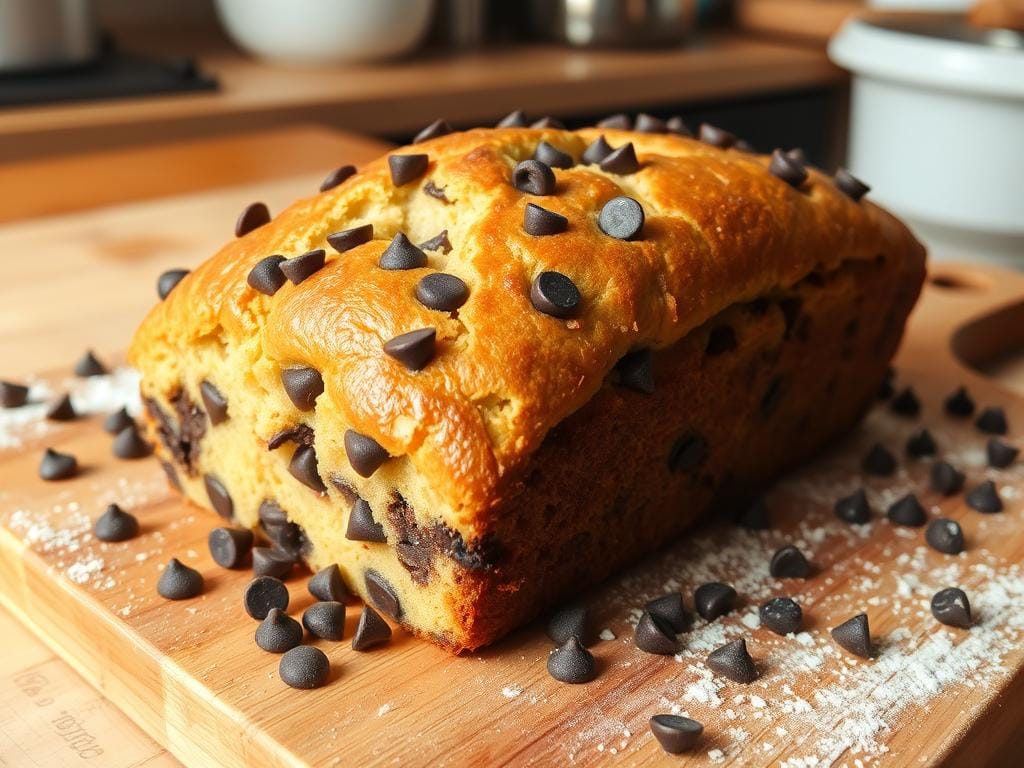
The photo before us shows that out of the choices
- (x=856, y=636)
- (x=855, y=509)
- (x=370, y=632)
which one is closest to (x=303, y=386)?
(x=370, y=632)

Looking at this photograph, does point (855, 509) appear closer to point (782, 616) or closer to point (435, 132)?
point (782, 616)

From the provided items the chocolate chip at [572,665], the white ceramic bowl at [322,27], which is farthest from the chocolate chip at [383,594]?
the white ceramic bowl at [322,27]

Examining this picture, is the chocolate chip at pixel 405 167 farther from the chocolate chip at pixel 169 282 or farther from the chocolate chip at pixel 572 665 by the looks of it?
the chocolate chip at pixel 572 665

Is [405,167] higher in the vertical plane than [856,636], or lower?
higher

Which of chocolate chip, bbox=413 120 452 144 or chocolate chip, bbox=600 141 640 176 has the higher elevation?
chocolate chip, bbox=413 120 452 144

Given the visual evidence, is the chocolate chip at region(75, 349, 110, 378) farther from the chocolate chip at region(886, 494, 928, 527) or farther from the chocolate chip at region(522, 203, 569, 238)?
the chocolate chip at region(886, 494, 928, 527)

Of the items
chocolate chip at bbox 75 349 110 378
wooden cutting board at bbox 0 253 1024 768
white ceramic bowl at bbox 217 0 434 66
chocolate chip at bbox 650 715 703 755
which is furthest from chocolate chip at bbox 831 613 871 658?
white ceramic bowl at bbox 217 0 434 66

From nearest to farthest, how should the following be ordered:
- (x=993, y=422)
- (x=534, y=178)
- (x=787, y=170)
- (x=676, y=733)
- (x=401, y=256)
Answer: (x=676, y=733) → (x=401, y=256) → (x=534, y=178) → (x=787, y=170) → (x=993, y=422)
